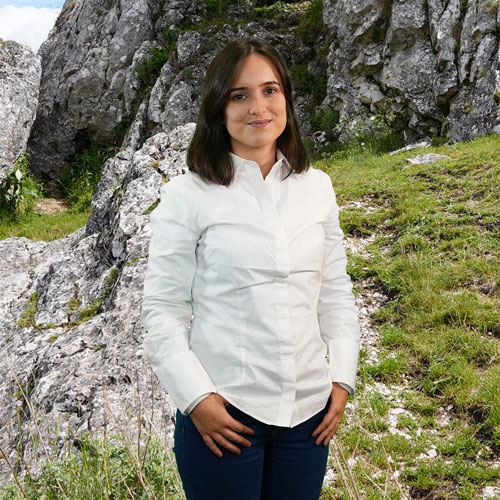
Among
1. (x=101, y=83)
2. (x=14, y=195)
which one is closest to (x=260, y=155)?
(x=14, y=195)

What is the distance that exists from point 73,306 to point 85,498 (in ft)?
9.64

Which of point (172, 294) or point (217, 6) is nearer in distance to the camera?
point (172, 294)

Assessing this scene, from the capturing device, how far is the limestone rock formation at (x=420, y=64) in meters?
9.40

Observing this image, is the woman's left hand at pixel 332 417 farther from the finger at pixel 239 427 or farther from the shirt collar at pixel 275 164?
the shirt collar at pixel 275 164

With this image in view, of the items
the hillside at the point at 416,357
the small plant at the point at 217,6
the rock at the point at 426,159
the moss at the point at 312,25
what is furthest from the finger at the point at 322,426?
the small plant at the point at 217,6

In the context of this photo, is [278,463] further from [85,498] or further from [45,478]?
[45,478]

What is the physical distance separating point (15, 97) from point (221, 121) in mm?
12626

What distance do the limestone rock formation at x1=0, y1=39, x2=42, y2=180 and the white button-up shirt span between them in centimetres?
1151

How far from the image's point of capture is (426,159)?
805 cm

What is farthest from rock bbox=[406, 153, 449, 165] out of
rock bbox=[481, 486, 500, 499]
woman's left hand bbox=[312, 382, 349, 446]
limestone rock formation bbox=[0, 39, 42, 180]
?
limestone rock formation bbox=[0, 39, 42, 180]

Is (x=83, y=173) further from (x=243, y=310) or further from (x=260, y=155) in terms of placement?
(x=243, y=310)

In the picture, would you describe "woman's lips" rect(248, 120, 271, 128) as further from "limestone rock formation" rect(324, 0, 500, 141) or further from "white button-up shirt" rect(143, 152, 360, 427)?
"limestone rock formation" rect(324, 0, 500, 141)

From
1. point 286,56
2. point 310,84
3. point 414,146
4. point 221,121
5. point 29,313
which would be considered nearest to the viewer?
point 221,121

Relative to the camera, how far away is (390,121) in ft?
35.8
